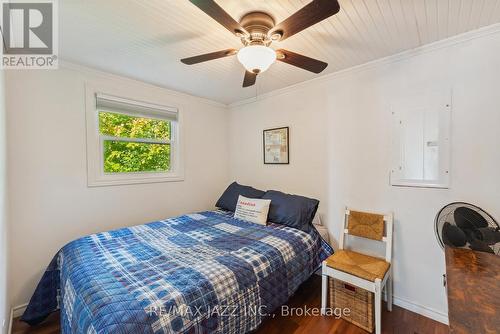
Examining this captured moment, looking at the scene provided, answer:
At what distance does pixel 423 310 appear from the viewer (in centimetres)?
189

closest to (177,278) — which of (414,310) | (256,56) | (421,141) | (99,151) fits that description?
(256,56)

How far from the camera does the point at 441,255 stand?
70.7 inches

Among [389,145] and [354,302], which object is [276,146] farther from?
[354,302]

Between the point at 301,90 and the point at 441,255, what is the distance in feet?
6.84

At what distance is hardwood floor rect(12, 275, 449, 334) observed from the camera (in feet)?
5.69

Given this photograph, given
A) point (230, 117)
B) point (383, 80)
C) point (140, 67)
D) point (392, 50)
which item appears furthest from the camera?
point (230, 117)

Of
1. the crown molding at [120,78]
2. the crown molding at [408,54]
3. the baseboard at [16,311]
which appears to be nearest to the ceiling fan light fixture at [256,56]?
the crown molding at [408,54]

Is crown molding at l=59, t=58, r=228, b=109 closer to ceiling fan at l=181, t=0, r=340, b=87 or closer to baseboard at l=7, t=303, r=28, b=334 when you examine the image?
ceiling fan at l=181, t=0, r=340, b=87

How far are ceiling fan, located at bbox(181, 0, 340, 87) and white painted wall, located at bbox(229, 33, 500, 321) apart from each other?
0.91m

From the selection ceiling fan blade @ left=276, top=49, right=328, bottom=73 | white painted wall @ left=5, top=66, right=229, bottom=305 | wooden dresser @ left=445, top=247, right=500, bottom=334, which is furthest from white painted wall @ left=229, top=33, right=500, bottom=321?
white painted wall @ left=5, top=66, right=229, bottom=305

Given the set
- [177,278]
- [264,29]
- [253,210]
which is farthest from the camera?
[253,210]

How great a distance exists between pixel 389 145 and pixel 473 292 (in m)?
1.37

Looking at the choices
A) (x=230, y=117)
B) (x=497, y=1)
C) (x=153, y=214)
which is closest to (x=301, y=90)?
(x=230, y=117)

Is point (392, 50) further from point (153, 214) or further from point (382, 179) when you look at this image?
point (153, 214)
